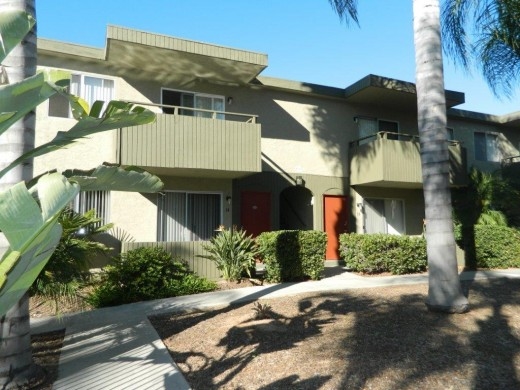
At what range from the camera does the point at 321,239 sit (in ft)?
39.2

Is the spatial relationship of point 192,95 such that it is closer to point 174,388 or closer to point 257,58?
point 257,58

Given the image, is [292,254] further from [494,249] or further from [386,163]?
[494,249]

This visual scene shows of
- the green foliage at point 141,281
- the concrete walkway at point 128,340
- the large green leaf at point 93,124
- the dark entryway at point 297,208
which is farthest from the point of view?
the dark entryway at point 297,208

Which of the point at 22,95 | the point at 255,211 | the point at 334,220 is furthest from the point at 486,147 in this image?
the point at 22,95

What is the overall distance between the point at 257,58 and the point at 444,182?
746 centimetres

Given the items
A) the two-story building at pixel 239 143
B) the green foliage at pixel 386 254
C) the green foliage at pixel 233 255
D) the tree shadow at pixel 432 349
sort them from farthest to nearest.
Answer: the green foliage at pixel 386 254 < the two-story building at pixel 239 143 < the green foliage at pixel 233 255 < the tree shadow at pixel 432 349

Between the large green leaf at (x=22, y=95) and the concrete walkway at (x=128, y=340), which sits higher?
the large green leaf at (x=22, y=95)

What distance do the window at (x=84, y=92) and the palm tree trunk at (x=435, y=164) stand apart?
8524 millimetres

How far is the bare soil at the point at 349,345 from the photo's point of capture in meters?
4.58

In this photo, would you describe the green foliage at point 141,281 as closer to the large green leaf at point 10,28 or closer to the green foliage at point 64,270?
the green foliage at point 64,270

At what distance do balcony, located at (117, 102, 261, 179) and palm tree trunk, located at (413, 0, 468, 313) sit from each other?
5.56 metres

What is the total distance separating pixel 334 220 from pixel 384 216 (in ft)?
8.04

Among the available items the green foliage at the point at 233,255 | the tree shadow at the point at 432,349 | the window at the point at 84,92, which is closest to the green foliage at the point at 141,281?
the green foliage at the point at 233,255

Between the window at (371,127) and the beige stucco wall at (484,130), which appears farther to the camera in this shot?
the beige stucco wall at (484,130)
